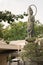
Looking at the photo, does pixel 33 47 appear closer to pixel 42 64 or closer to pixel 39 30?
pixel 42 64

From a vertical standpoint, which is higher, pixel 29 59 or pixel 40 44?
pixel 40 44

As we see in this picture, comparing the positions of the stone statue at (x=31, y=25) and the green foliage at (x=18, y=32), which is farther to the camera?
the green foliage at (x=18, y=32)

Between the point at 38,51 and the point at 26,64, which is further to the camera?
the point at 26,64

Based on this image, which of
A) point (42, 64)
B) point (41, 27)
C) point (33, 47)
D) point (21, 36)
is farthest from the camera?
point (21, 36)

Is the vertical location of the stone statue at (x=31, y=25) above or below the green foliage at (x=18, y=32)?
below

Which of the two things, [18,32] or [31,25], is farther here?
[18,32]

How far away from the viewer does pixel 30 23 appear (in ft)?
87.5

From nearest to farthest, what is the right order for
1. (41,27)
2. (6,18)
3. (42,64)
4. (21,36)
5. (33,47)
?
1. (6,18)
2. (33,47)
3. (42,64)
4. (41,27)
5. (21,36)

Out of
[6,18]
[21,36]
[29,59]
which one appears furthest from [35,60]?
[21,36]

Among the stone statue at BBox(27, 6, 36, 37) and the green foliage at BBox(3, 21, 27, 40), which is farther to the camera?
the green foliage at BBox(3, 21, 27, 40)

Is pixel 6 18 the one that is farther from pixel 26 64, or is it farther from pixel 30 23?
pixel 30 23

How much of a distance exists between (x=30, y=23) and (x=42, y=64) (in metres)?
6.54

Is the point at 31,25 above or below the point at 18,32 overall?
below

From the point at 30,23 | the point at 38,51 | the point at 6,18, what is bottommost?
the point at 6,18
